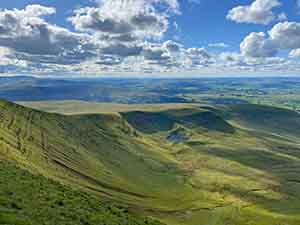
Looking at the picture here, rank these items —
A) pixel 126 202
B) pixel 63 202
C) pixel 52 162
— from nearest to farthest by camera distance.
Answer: pixel 63 202, pixel 126 202, pixel 52 162

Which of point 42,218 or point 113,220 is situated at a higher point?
Result: point 42,218

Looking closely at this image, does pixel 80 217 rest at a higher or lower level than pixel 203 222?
higher

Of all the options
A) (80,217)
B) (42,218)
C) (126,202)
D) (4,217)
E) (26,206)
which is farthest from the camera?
(126,202)

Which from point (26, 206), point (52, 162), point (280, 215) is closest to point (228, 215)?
point (280, 215)

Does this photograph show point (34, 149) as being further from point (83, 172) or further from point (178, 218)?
point (178, 218)

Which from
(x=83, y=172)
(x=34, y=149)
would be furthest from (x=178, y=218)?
(x=34, y=149)

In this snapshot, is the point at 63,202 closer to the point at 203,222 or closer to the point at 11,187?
the point at 11,187

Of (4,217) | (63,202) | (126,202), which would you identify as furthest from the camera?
(126,202)

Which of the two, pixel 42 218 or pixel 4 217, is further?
pixel 42 218

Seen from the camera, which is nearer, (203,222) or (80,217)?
(80,217)

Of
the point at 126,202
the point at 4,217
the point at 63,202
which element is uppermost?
the point at 4,217
